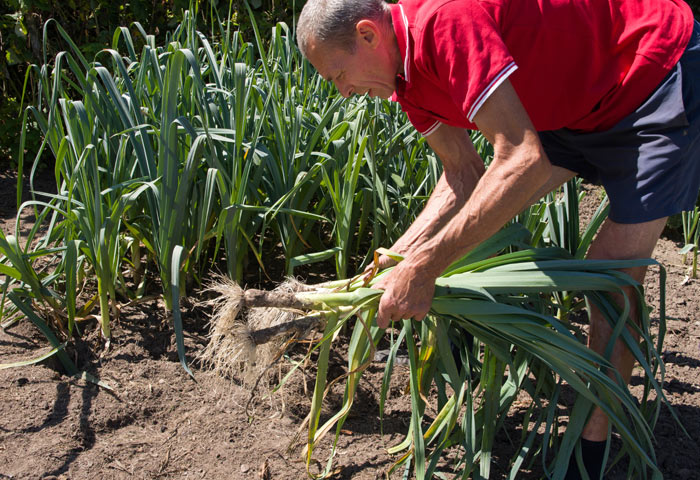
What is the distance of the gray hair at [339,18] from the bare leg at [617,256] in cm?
75

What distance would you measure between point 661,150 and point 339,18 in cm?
78

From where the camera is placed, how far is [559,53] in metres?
1.45

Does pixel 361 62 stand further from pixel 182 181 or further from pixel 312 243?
pixel 312 243

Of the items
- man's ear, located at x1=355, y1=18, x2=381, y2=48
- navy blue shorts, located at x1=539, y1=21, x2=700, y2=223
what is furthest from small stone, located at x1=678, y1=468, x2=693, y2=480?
man's ear, located at x1=355, y1=18, x2=381, y2=48

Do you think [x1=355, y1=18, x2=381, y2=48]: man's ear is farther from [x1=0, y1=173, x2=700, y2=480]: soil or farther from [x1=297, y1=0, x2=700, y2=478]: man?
[x1=0, y1=173, x2=700, y2=480]: soil

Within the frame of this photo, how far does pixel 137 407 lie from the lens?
1.91m

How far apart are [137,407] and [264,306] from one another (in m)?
0.65

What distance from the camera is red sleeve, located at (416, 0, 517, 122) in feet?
4.08

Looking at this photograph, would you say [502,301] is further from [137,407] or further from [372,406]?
[137,407]

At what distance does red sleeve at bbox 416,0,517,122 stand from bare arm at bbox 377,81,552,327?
0.10 ft

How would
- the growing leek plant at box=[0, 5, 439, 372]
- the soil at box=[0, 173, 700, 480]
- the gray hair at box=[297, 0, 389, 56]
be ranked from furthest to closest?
1. the growing leek plant at box=[0, 5, 439, 372]
2. the soil at box=[0, 173, 700, 480]
3. the gray hair at box=[297, 0, 389, 56]

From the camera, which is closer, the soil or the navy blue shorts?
the navy blue shorts

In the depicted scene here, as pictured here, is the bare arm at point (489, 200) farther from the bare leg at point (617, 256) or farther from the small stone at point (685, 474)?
the small stone at point (685, 474)

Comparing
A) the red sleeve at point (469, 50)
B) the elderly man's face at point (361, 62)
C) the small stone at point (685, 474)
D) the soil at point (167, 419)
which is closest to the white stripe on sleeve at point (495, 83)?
the red sleeve at point (469, 50)
